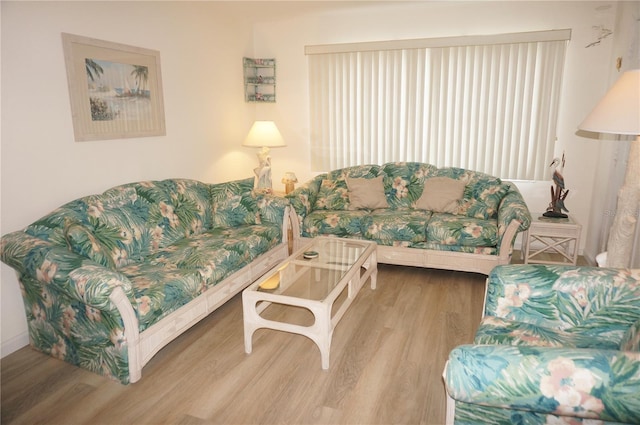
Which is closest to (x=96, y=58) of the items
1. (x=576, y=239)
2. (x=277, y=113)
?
(x=277, y=113)

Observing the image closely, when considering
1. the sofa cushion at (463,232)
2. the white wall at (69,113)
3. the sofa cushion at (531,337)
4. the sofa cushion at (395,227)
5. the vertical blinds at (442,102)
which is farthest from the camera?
the vertical blinds at (442,102)

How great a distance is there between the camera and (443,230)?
12.2 ft

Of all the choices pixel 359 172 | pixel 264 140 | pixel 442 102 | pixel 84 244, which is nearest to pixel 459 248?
pixel 359 172

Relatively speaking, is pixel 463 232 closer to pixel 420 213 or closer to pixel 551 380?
pixel 420 213

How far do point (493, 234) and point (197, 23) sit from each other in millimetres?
3365

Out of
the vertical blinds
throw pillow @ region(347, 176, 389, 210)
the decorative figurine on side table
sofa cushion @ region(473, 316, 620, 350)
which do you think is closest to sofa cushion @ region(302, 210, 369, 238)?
throw pillow @ region(347, 176, 389, 210)

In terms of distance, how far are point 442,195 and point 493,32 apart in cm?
172

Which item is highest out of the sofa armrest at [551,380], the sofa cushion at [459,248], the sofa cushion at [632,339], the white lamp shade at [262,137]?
the white lamp shade at [262,137]

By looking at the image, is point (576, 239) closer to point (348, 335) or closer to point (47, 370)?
point (348, 335)

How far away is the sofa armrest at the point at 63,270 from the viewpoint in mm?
2158

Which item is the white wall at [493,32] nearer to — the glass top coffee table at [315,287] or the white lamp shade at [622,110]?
the glass top coffee table at [315,287]

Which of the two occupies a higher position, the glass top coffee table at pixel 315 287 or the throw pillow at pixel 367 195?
the throw pillow at pixel 367 195

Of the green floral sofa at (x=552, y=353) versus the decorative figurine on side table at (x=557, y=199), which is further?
the decorative figurine on side table at (x=557, y=199)

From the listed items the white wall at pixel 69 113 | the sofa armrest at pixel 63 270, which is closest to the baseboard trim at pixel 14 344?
the white wall at pixel 69 113
